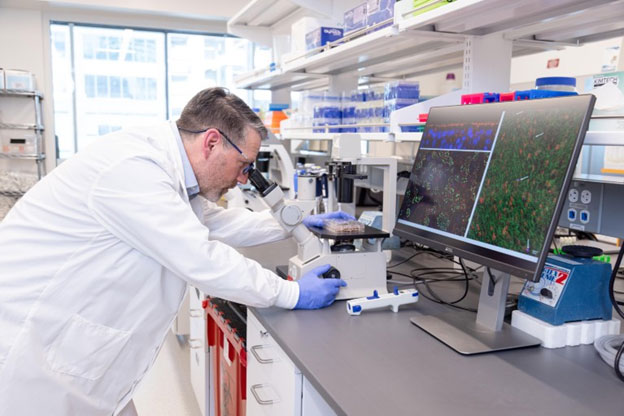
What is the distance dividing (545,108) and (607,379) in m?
0.55

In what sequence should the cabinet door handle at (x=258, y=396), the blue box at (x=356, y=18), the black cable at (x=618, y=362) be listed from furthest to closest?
the blue box at (x=356, y=18) < the cabinet door handle at (x=258, y=396) < the black cable at (x=618, y=362)

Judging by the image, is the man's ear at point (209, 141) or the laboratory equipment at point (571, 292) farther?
the man's ear at point (209, 141)

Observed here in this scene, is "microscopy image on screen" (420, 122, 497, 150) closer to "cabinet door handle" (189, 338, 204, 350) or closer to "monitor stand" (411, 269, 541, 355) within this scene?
"monitor stand" (411, 269, 541, 355)

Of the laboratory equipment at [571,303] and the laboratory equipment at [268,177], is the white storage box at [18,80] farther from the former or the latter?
the laboratory equipment at [571,303]

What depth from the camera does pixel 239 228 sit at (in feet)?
5.98

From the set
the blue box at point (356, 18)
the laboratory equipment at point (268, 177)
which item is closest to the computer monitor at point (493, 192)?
the blue box at point (356, 18)

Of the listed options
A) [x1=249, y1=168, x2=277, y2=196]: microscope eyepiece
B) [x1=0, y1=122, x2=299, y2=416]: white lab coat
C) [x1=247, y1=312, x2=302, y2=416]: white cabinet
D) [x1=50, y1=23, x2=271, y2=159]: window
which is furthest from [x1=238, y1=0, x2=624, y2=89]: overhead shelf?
[x1=50, y1=23, x2=271, y2=159]: window

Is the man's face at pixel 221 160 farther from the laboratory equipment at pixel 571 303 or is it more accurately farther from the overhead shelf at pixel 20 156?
the overhead shelf at pixel 20 156

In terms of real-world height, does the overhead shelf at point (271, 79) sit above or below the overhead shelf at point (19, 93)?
below

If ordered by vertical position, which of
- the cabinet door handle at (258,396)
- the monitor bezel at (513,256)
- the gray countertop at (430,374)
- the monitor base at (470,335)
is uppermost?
the monitor bezel at (513,256)

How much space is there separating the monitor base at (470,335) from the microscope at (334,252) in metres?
0.24

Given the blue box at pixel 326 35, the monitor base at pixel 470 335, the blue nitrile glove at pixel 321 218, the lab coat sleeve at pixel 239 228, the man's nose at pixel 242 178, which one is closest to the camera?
the monitor base at pixel 470 335

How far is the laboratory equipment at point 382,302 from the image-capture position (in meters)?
1.38

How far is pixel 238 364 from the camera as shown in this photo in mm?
1784
